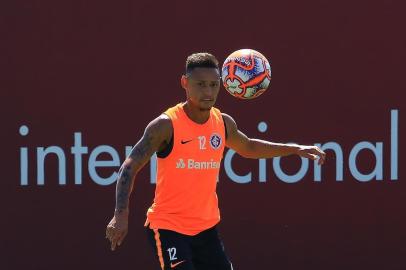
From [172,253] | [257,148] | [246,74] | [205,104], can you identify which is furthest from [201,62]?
[172,253]

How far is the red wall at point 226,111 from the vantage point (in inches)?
303

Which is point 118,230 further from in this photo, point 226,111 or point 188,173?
point 226,111

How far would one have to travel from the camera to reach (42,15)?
767cm

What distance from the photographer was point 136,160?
5426 millimetres

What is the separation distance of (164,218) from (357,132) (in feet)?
9.38

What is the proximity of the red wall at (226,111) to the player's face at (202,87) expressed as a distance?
2087mm

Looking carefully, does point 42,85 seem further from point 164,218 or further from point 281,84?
point 164,218

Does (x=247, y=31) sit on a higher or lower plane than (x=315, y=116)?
higher

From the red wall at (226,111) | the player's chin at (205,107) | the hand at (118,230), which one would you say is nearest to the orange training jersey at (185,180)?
the player's chin at (205,107)

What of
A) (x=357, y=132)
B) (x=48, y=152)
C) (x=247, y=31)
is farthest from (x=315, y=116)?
(x=48, y=152)

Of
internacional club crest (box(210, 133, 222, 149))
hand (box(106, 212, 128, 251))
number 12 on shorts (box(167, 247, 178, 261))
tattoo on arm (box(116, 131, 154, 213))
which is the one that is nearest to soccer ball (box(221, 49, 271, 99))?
internacional club crest (box(210, 133, 222, 149))

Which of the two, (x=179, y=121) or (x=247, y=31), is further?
(x=247, y=31)

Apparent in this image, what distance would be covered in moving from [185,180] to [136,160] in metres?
0.36

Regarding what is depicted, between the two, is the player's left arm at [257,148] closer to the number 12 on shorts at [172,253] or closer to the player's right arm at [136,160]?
the player's right arm at [136,160]
